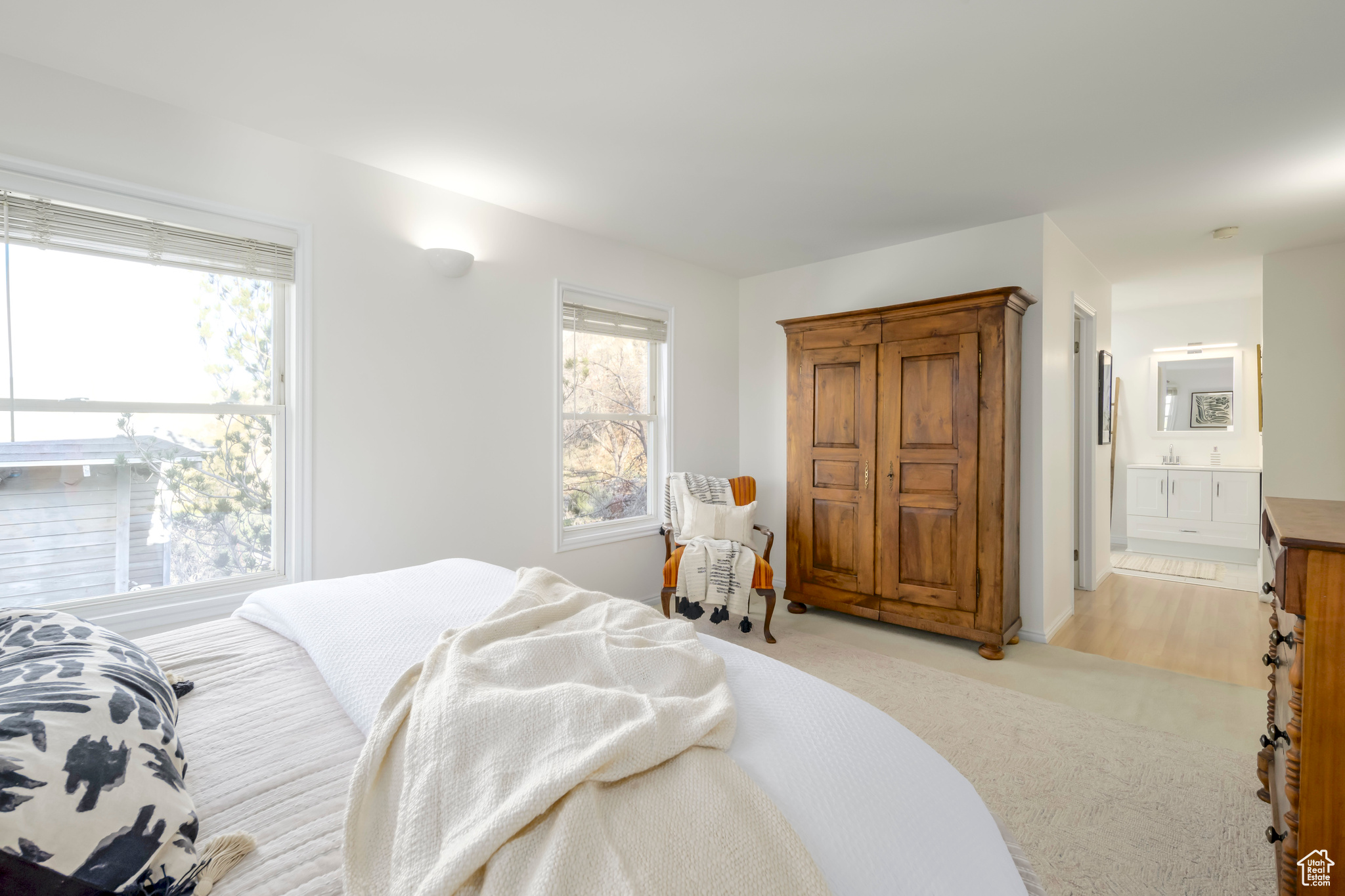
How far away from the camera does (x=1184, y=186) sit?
3119 mm

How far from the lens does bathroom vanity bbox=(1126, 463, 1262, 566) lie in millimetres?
5598

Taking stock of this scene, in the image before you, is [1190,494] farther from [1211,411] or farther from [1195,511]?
[1211,411]

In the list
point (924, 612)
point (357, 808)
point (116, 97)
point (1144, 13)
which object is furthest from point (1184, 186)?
point (116, 97)

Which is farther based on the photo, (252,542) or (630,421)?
(630,421)

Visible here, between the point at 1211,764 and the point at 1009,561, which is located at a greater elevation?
the point at 1009,561

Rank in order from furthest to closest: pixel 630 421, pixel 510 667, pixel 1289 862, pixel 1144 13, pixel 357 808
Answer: pixel 630 421
pixel 1144 13
pixel 1289 862
pixel 510 667
pixel 357 808

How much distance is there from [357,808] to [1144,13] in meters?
2.84

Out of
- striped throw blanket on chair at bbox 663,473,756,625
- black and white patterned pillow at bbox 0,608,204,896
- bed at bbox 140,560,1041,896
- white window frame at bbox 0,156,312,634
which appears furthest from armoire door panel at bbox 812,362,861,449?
black and white patterned pillow at bbox 0,608,204,896

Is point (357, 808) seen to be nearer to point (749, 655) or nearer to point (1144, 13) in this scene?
point (749, 655)

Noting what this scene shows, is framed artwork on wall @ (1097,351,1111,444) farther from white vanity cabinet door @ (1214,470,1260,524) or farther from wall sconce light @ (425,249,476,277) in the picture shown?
wall sconce light @ (425,249,476,277)

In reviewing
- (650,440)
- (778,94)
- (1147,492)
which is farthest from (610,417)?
(1147,492)

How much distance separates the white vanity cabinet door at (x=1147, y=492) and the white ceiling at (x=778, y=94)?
128 inches

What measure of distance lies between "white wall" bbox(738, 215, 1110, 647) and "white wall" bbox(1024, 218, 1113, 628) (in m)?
0.01

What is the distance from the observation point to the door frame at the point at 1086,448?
4613 mm
